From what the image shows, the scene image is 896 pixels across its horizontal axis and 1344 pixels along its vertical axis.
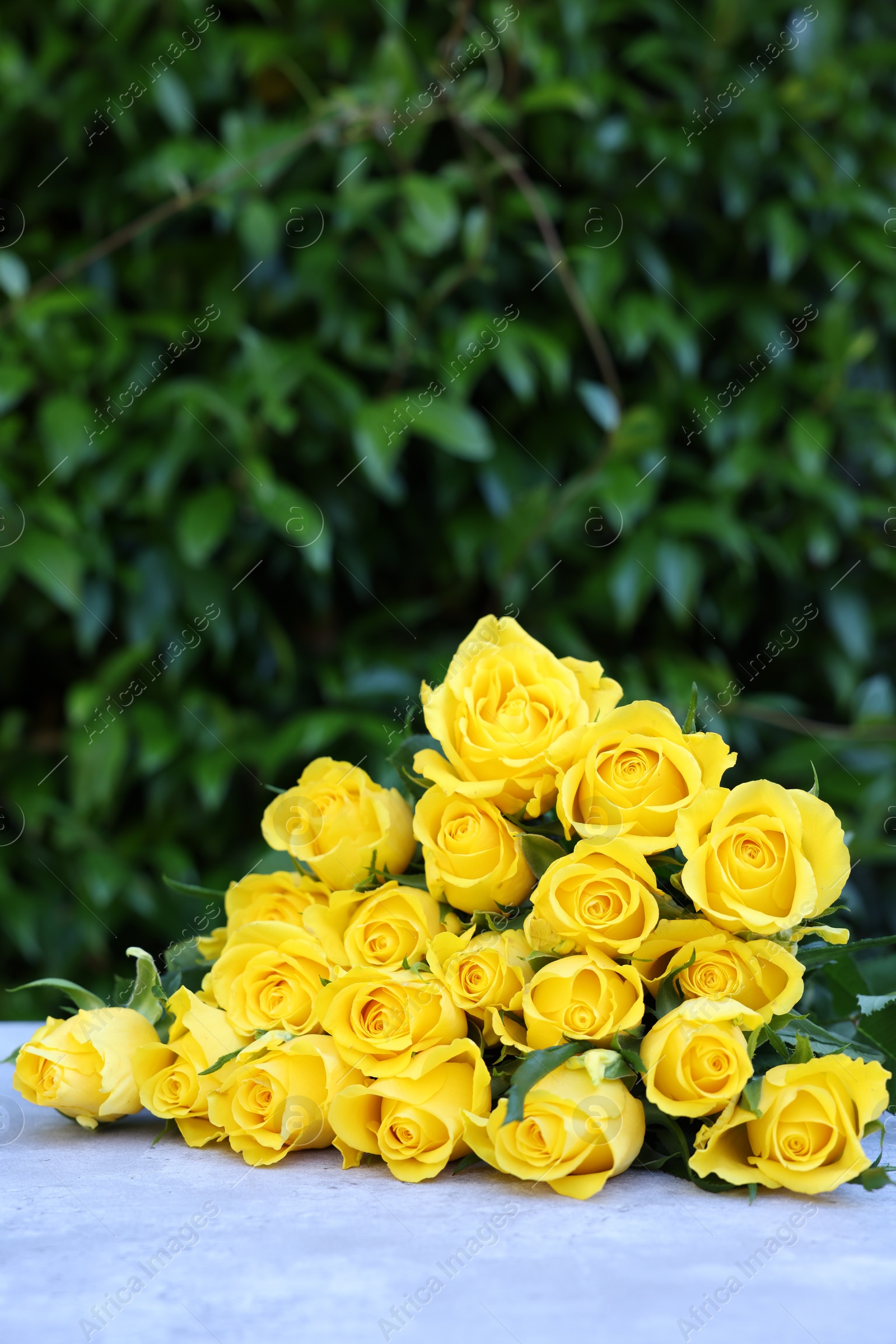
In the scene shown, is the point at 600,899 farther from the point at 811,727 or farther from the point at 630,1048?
the point at 811,727

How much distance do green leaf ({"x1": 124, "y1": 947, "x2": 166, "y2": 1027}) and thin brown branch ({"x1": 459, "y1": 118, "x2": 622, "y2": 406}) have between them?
0.86 meters

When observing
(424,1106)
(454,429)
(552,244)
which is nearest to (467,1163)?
(424,1106)

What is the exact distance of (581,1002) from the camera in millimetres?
488

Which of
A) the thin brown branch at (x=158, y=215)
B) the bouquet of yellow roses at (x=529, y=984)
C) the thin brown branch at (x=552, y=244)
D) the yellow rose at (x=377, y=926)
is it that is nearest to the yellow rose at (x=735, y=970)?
the bouquet of yellow roses at (x=529, y=984)

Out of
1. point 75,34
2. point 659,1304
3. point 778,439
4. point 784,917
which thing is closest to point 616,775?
point 784,917

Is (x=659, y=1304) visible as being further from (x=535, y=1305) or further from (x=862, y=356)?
(x=862, y=356)

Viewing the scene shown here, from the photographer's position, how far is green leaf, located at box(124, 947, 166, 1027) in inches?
22.5

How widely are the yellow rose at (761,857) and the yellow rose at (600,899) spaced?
0.02m

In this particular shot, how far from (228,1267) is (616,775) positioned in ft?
0.82

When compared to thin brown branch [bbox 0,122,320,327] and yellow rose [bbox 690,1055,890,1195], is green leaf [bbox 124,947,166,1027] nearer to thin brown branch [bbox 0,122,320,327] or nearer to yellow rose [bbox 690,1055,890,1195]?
yellow rose [bbox 690,1055,890,1195]

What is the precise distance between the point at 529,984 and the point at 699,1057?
0.08 m

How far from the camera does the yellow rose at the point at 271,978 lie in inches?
21.3

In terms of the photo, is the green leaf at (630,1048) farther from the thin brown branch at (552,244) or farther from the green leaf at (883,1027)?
the thin brown branch at (552,244)

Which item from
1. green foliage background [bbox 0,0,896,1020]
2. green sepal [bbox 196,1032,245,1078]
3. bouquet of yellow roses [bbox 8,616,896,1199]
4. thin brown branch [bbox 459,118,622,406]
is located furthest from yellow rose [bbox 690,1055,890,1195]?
thin brown branch [bbox 459,118,622,406]
